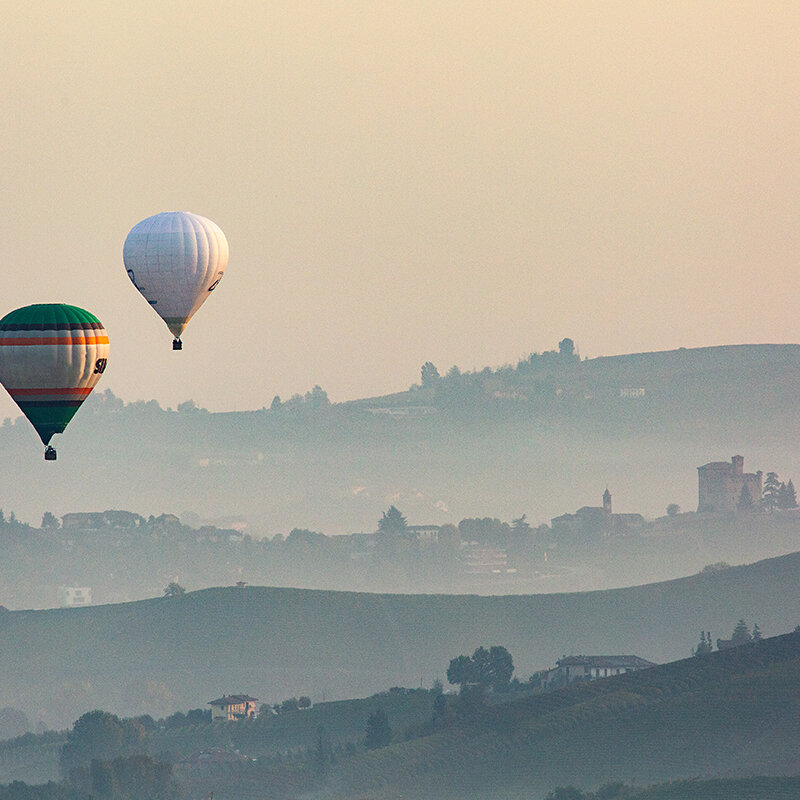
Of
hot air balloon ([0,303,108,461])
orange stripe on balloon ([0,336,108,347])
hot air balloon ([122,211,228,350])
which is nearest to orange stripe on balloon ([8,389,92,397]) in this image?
hot air balloon ([0,303,108,461])

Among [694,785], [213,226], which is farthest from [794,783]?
[213,226]

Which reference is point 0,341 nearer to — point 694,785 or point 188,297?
point 188,297

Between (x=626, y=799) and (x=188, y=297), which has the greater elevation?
(x=188, y=297)

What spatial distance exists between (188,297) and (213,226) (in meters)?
6.88

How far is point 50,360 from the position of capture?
92.9 metres

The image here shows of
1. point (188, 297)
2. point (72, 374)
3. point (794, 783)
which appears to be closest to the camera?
point (72, 374)

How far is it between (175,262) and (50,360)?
1433 cm

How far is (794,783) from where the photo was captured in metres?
182

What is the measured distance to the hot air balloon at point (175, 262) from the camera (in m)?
103

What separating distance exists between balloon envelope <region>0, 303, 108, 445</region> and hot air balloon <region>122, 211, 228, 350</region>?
27.1 feet

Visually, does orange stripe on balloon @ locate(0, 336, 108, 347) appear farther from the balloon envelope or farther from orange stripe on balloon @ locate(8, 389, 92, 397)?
orange stripe on balloon @ locate(8, 389, 92, 397)

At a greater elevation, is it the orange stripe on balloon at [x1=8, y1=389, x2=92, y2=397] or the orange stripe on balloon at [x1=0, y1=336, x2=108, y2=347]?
the orange stripe on balloon at [x1=0, y1=336, x2=108, y2=347]

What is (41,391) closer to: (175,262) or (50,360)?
(50,360)

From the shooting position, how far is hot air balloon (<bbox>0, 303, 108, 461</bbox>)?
92.0 m
